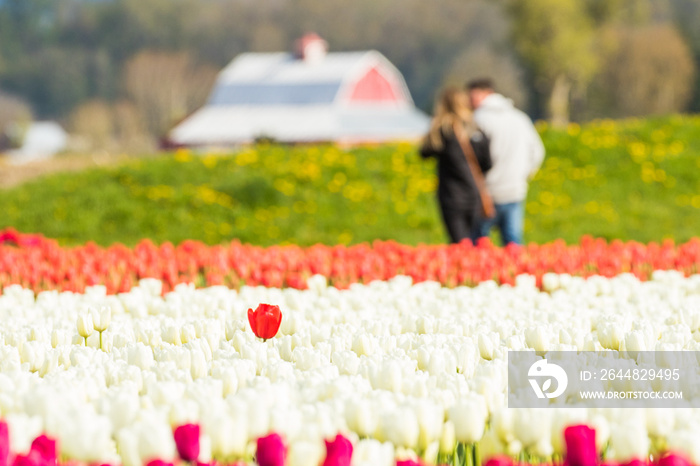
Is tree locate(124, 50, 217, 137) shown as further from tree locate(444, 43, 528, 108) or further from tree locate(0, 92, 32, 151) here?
tree locate(444, 43, 528, 108)

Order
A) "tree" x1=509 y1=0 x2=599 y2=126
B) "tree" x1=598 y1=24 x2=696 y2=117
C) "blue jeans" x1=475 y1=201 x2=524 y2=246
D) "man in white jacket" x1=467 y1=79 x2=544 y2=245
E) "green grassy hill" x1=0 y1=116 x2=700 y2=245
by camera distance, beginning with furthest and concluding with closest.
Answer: "tree" x1=598 y1=24 x2=696 y2=117 < "tree" x1=509 y1=0 x2=599 y2=126 < "green grassy hill" x1=0 y1=116 x2=700 y2=245 < "blue jeans" x1=475 y1=201 x2=524 y2=246 < "man in white jacket" x1=467 y1=79 x2=544 y2=245

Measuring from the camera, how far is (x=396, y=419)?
246 cm

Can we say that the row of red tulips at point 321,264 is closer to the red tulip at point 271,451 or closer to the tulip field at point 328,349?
the tulip field at point 328,349

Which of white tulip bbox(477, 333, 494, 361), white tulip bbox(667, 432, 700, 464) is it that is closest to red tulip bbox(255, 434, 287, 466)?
white tulip bbox(667, 432, 700, 464)

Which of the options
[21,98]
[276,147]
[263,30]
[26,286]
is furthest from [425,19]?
[26,286]

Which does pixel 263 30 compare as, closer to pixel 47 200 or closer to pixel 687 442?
pixel 47 200

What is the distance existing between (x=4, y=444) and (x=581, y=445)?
54.8 inches

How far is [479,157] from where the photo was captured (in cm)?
809

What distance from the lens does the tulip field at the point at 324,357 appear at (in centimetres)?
239

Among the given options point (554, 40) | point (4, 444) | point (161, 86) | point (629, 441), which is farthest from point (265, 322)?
point (161, 86)

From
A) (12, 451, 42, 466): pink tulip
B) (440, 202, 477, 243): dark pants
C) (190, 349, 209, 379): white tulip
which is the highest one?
(440, 202, 477, 243): dark pants

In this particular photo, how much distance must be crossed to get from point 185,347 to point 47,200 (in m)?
12.4

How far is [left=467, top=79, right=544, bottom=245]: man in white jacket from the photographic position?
814cm

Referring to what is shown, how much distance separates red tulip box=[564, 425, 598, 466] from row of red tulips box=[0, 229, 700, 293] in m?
3.65
